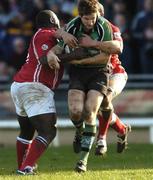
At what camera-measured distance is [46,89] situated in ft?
40.4

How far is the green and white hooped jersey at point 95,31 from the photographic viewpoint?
1231cm

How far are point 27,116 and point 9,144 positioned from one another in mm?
6731

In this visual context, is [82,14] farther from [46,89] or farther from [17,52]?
[17,52]

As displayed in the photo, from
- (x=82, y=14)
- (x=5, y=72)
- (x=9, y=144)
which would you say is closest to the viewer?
(x=82, y=14)

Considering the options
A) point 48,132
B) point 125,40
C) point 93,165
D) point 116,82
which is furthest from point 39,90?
point 125,40

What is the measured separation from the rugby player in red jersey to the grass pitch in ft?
1.24

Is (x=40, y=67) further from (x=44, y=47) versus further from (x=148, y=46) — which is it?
(x=148, y=46)

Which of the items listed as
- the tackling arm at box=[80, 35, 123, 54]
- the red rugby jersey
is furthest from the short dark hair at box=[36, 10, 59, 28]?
the tackling arm at box=[80, 35, 123, 54]

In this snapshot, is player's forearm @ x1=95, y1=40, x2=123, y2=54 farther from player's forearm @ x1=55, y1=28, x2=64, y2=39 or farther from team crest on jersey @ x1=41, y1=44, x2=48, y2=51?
team crest on jersey @ x1=41, y1=44, x2=48, y2=51

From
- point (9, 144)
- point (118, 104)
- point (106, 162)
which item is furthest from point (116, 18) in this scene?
point (106, 162)

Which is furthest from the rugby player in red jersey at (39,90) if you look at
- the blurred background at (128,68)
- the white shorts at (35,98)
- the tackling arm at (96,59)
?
the blurred background at (128,68)

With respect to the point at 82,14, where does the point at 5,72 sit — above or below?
below

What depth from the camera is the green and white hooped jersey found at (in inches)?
485

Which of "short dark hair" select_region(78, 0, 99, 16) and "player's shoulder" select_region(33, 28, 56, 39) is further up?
"short dark hair" select_region(78, 0, 99, 16)
